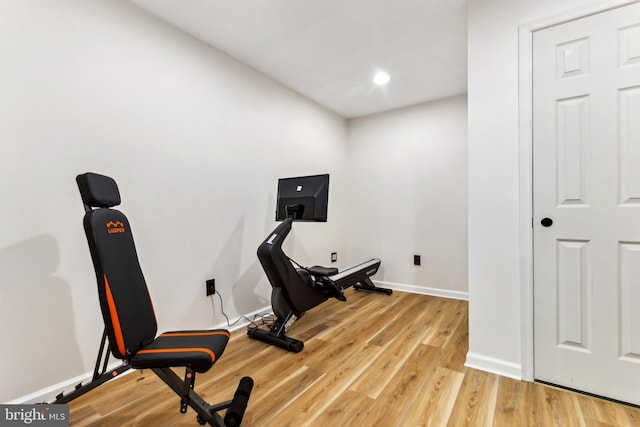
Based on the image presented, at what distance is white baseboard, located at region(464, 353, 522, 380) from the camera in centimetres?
176

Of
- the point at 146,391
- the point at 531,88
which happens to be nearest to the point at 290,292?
the point at 146,391

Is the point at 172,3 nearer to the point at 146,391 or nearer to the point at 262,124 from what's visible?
the point at 262,124

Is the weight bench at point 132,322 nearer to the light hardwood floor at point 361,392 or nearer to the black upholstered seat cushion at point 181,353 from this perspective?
the black upholstered seat cushion at point 181,353

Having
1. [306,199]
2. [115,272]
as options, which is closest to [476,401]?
[306,199]

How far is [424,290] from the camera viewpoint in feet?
11.8

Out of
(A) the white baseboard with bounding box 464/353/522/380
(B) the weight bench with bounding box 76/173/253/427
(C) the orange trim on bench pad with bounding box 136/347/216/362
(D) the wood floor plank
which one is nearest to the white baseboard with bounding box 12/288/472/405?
(B) the weight bench with bounding box 76/173/253/427

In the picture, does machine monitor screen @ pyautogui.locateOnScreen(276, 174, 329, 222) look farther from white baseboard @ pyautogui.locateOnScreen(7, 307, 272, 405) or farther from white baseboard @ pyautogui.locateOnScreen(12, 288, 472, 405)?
white baseboard @ pyautogui.locateOnScreen(7, 307, 272, 405)

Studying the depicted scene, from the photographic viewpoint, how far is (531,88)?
68.2 inches

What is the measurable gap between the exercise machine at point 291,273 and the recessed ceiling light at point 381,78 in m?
1.32

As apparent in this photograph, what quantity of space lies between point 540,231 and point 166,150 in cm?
253

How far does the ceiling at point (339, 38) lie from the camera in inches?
78.5

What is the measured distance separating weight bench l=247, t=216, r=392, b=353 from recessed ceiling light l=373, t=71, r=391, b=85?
67.8 inches

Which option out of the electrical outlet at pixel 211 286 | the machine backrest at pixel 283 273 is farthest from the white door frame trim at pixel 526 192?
A: the electrical outlet at pixel 211 286

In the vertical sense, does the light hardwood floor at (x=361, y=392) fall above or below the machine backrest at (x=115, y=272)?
below
